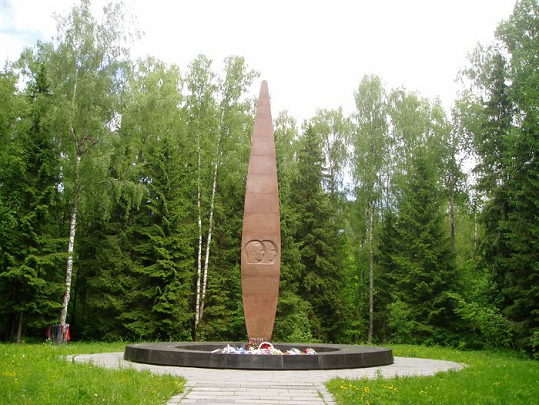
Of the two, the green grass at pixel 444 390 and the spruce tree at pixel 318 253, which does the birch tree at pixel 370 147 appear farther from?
the green grass at pixel 444 390

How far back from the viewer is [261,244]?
1270 cm

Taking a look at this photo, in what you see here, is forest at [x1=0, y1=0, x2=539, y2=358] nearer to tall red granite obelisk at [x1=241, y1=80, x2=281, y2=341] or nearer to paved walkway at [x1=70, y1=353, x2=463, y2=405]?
tall red granite obelisk at [x1=241, y1=80, x2=281, y2=341]

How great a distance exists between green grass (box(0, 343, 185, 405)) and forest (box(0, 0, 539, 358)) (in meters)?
9.35

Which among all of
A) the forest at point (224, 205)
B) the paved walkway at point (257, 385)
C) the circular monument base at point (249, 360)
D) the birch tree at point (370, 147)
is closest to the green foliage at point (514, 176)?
the forest at point (224, 205)

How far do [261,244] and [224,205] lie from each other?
10163mm

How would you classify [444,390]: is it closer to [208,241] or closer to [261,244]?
[261,244]

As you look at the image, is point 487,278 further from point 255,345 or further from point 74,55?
point 74,55

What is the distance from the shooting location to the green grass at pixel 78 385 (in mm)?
5051

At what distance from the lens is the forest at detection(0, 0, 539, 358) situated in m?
16.9

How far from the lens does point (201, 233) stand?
68.5 ft

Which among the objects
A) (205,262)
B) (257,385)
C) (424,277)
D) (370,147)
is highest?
(370,147)

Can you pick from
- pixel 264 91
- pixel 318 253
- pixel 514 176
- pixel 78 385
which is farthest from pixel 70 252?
pixel 514 176

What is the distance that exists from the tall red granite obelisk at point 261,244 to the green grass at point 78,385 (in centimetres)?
517

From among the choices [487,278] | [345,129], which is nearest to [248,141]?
[345,129]
